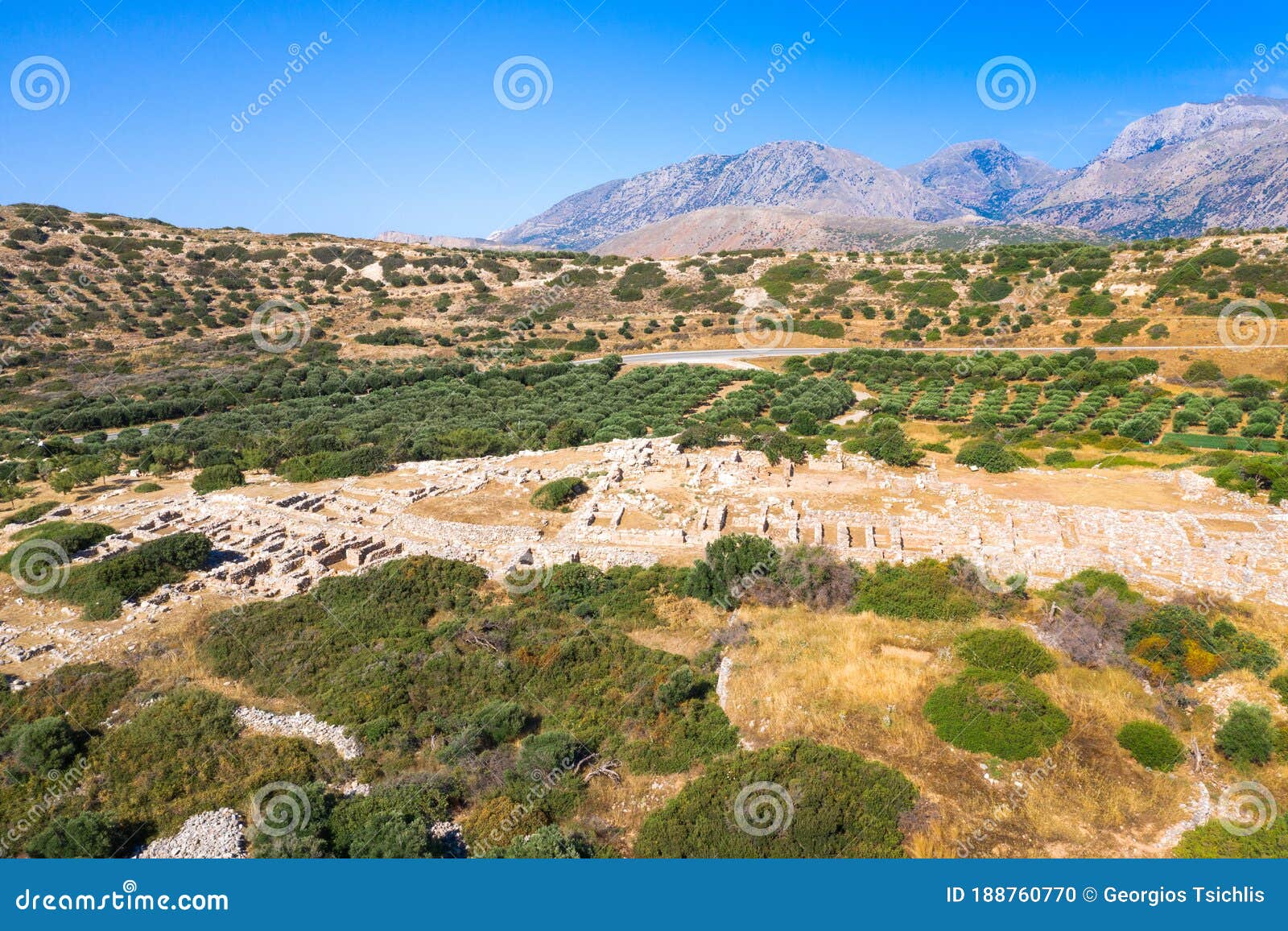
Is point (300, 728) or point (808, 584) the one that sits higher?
point (808, 584)

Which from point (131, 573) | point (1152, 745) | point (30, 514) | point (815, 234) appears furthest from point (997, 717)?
point (815, 234)

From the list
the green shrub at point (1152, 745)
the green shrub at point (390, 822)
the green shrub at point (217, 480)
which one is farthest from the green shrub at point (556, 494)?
the green shrub at point (1152, 745)

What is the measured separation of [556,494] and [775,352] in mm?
37086

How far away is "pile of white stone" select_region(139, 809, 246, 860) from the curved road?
42.3 meters

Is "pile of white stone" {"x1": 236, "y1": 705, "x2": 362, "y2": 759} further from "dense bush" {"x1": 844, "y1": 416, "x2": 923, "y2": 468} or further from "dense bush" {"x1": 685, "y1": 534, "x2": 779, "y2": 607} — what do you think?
"dense bush" {"x1": 844, "y1": 416, "x2": 923, "y2": 468}

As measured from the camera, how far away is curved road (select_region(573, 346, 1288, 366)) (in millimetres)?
48062

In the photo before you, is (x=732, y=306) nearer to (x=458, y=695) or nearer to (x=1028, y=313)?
(x=1028, y=313)

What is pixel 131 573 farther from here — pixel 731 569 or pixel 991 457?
pixel 991 457

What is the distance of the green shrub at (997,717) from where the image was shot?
10.8 m

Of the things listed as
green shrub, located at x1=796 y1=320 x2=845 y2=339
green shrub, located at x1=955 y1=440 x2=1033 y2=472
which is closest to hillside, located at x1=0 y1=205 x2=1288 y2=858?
green shrub, located at x1=955 y1=440 x2=1033 y2=472

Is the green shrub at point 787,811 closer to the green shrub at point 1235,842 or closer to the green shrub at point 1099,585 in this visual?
the green shrub at point 1235,842

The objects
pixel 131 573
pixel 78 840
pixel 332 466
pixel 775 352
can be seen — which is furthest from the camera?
pixel 775 352

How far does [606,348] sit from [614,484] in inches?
1487

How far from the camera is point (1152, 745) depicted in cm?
1055
